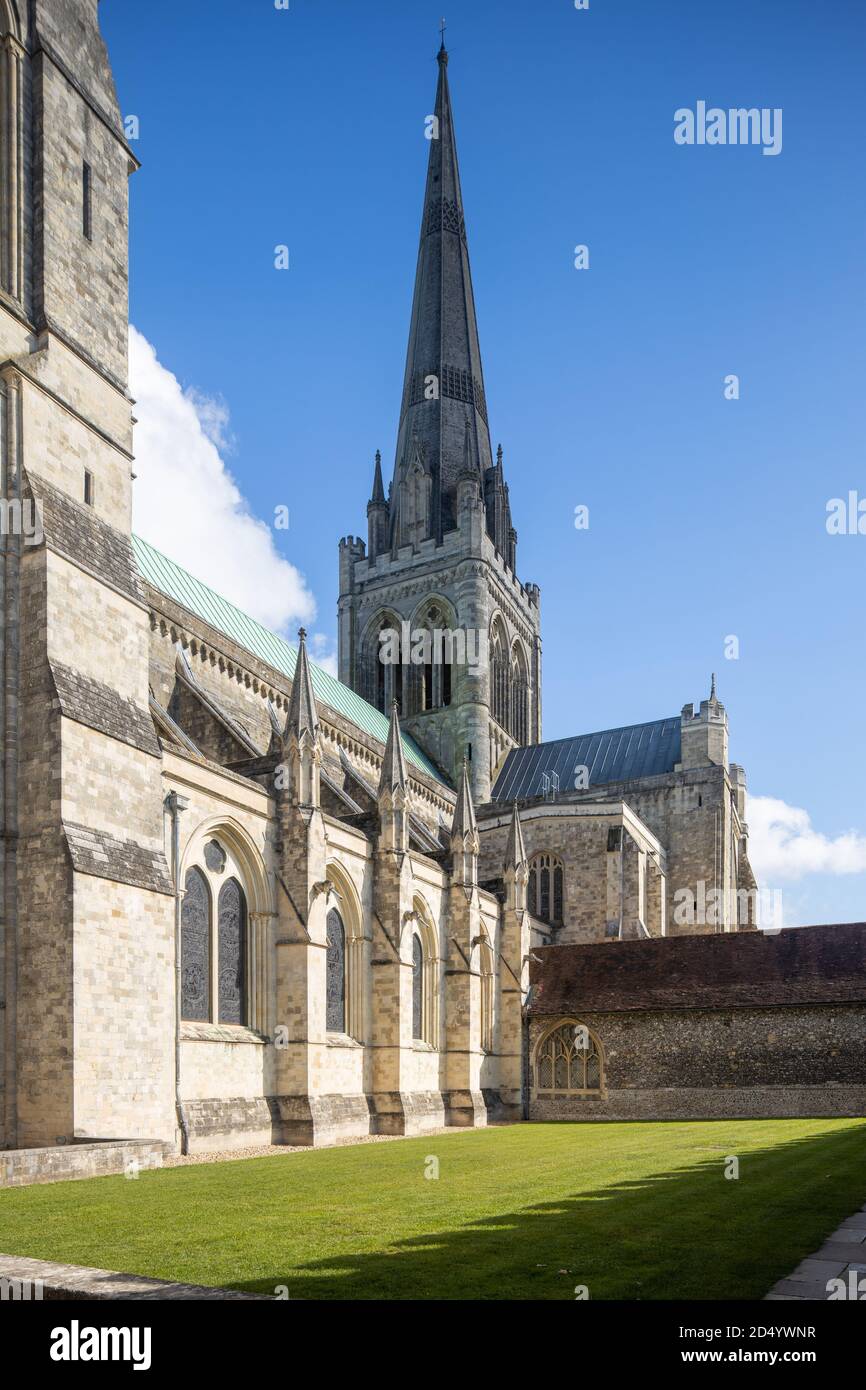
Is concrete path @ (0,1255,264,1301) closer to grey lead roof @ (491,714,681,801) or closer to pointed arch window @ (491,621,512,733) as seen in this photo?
A: grey lead roof @ (491,714,681,801)

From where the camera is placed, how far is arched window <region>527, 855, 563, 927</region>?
43.1 m

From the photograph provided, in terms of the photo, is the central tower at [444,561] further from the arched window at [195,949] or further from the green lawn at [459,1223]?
the green lawn at [459,1223]

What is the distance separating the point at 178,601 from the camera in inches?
1203

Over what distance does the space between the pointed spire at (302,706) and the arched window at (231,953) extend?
3.44 meters

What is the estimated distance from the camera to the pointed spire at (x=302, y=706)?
24.1 m

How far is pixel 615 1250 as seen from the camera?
8.62 m

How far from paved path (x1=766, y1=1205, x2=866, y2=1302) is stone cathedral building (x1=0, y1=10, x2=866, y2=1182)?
888 centimetres

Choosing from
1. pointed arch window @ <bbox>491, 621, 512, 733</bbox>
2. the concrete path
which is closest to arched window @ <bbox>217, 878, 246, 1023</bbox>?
the concrete path

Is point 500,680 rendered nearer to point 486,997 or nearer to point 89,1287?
point 486,997

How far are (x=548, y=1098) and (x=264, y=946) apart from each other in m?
14.6

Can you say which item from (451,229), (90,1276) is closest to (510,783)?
(451,229)

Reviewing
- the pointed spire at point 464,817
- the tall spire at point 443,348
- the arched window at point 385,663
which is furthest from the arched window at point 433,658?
the pointed spire at point 464,817
